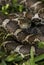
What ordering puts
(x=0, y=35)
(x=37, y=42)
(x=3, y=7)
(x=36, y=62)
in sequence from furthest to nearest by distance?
(x=3, y=7)
(x=0, y=35)
(x=37, y=42)
(x=36, y=62)

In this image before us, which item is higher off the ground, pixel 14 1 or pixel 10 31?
pixel 14 1

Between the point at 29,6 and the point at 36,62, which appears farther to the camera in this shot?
the point at 29,6

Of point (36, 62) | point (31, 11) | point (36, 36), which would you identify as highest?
point (31, 11)

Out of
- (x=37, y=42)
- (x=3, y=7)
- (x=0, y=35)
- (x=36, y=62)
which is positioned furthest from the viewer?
(x=3, y=7)

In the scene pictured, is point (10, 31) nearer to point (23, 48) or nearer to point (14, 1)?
point (23, 48)

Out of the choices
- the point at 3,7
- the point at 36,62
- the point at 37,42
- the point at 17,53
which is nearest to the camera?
the point at 36,62

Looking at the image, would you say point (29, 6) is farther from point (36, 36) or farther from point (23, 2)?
point (36, 36)

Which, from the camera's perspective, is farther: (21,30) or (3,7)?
(3,7)

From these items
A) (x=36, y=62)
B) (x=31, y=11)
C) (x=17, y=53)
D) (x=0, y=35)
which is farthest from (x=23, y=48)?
(x=31, y=11)

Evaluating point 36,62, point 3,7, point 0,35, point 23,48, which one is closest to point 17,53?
point 23,48
